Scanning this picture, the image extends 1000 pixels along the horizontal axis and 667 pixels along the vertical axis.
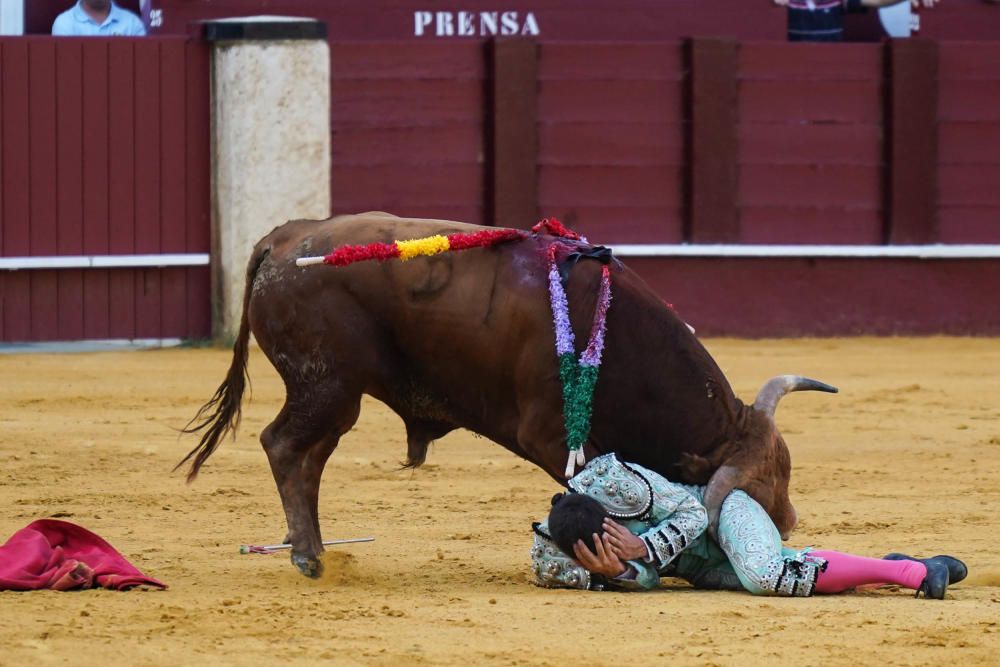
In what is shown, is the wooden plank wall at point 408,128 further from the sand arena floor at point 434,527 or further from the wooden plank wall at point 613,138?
the sand arena floor at point 434,527

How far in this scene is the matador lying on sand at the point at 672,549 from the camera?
4352 mm

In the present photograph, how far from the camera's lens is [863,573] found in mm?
4383

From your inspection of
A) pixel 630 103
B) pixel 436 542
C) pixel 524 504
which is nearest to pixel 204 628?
pixel 436 542

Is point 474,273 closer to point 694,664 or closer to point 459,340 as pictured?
point 459,340

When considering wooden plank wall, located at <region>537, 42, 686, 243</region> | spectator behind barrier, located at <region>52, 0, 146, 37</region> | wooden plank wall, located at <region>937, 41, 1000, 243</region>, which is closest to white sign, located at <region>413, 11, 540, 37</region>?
wooden plank wall, located at <region>537, 42, 686, 243</region>

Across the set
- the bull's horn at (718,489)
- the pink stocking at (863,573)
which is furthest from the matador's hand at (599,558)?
the pink stocking at (863,573)

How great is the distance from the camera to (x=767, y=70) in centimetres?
1035

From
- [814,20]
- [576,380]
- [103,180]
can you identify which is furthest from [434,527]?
[814,20]

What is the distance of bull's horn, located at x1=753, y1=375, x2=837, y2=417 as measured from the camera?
4.68 metres

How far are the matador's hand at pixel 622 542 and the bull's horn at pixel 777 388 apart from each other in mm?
530

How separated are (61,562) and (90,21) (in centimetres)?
619

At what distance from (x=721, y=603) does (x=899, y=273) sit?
6.54 m

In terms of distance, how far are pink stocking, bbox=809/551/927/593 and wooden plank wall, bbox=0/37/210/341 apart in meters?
5.85

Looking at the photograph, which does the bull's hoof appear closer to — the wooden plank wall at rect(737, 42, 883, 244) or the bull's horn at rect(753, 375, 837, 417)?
the bull's horn at rect(753, 375, 837, 417)
